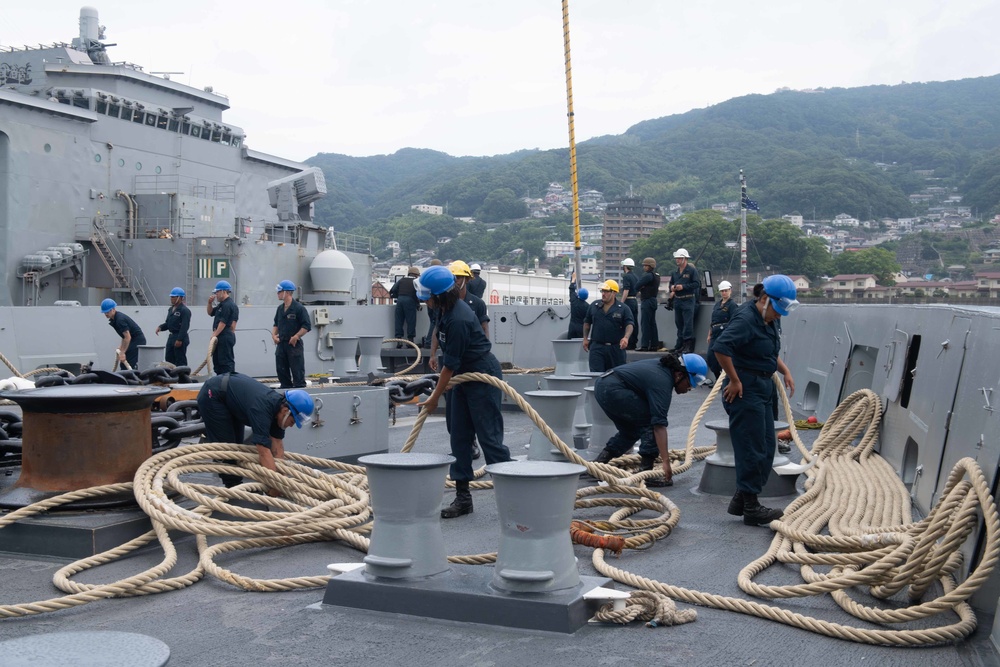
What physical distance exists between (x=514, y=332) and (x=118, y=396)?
39.1 feet

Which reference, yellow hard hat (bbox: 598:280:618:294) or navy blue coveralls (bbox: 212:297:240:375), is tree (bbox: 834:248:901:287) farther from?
navy blue coveralls (bbox: 212:297:240:375)

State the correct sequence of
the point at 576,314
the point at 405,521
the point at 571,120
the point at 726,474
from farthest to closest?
the point at 571,120 < the point at 576,314 < the point at 726,474 < the point at 405,521

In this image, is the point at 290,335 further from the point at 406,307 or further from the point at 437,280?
the point at 437,280

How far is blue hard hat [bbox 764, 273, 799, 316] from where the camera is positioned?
543 cm

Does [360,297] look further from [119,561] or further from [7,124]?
[119,561]

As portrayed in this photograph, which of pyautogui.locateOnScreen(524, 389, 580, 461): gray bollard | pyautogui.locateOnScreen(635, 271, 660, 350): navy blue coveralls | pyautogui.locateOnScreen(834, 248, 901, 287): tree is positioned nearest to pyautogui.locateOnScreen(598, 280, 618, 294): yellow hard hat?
pyautogui.locateOnScreen(524, 389, 580, 461): gray bollard

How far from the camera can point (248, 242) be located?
55.9ft

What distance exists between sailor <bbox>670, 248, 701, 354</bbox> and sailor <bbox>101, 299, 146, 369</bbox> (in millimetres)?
7822

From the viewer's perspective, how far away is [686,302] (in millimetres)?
14367

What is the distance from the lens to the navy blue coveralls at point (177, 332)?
487 inches

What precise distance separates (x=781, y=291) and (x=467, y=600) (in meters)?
2.84

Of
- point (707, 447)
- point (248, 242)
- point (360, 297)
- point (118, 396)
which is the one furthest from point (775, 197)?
point (118, 396)

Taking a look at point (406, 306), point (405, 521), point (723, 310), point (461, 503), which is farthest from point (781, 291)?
point (406, 306)

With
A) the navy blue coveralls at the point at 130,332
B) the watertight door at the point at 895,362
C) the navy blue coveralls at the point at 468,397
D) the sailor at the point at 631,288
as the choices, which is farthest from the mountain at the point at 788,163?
the navy blue coveralls at the point at 468,397
